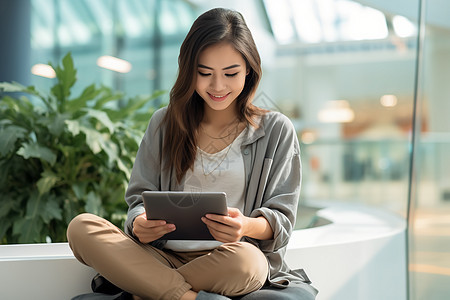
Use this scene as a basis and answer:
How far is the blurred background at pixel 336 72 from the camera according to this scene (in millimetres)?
2477

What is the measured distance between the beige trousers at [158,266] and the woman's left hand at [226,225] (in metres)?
0.06

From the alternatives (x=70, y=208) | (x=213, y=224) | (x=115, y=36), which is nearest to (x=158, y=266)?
(x=213, y=224)

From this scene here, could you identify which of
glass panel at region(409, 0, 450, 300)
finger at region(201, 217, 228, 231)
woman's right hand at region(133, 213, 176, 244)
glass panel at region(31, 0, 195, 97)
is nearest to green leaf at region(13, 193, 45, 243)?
woman's right hand at region(133, 213, 176, 244)

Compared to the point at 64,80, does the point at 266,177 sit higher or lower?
lower

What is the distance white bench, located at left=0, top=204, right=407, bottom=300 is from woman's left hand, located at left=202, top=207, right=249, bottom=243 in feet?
1.83

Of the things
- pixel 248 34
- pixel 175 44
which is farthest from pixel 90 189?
pixel 175 44

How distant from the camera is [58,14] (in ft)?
19.7

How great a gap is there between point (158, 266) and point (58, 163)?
1.51 meters

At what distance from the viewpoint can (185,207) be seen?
55.7 inches

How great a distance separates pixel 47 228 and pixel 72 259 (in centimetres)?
103

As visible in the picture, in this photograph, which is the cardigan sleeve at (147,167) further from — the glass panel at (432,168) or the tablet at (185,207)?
the glass panel at (432,168)

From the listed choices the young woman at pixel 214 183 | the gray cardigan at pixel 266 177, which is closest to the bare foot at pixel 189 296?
the young woman at pixel 214 183

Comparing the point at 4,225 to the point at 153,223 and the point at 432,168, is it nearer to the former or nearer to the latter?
the point at 153,223

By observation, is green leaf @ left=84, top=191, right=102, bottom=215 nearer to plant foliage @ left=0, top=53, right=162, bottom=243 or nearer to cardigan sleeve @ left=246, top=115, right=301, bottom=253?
plant foliage @ left=0, top=53, right=162, bottom=243
